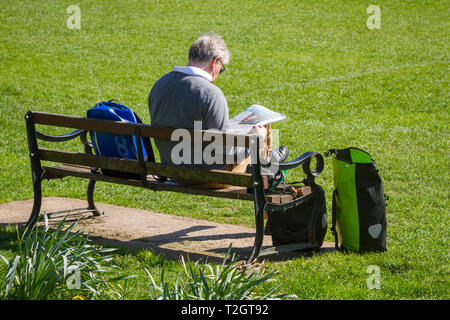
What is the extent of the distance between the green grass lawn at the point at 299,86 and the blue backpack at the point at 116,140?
0.87m

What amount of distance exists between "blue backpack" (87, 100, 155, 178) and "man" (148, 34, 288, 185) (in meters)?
0.25

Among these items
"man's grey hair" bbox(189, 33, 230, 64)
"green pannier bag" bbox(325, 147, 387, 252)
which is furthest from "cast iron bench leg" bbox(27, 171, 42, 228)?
"green pannier bag" bbox(325, 147, 387, 252)

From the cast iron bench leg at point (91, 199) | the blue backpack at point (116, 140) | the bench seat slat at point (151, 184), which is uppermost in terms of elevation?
the blue backpack at point (116, 140)

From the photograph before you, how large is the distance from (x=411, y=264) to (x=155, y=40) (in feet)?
47.1

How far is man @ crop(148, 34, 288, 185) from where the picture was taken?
18.0 feet

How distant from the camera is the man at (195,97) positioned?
216 inches

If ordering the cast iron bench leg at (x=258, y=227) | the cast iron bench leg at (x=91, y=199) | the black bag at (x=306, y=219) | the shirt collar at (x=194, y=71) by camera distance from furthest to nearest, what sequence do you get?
the cast iron bench leg at (x=91, y=199), the black bag at (x=306, y=219), the shirt collar at (x=194, y=71), the cast iron bench leg at (x=258, y=227)

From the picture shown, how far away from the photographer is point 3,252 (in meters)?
5.51

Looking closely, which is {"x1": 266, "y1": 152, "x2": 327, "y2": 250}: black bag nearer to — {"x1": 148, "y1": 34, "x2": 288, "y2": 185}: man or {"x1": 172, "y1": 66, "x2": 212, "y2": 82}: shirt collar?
{"x1": 148, "y1": 34, "x2": 288, "y2": 185}: man

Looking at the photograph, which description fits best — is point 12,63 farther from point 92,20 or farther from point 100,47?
point 92,20

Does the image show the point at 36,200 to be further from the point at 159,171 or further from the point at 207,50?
the point at 207,50

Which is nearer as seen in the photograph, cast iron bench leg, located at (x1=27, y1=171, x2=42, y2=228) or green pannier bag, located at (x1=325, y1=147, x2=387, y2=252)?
green pannier bag, located at (x1=325, y1=147, x2=387, y2=252)

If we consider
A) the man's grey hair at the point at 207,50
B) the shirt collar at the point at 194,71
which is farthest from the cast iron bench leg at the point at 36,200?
the man's grey hair at the point at 207,50

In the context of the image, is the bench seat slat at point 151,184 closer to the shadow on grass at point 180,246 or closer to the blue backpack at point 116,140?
the blue backpack at point 116,140
